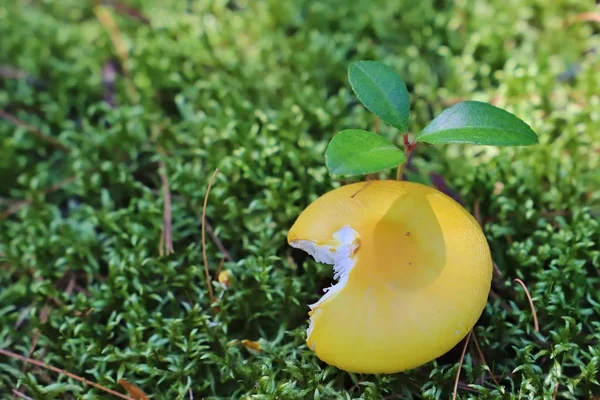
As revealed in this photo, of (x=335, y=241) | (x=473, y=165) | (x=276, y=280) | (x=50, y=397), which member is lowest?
(x=50, y=397)

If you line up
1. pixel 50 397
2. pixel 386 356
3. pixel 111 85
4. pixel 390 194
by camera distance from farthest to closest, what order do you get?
pixel 111 85, pixel 50 397, pixel 390 194, pixel 386 356

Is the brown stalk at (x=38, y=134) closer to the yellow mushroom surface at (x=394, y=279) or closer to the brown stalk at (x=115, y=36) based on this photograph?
the brown stalk at (x=115, y=36)

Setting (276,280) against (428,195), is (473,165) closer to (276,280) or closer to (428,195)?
(428,195)

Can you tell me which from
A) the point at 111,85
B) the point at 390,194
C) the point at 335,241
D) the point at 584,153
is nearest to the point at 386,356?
the point at 335,241

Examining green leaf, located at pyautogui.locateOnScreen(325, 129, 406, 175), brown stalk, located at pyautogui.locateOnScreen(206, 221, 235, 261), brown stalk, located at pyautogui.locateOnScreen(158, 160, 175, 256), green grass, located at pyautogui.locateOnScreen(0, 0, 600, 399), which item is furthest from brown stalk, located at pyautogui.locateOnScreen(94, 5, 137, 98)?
green leaf, located at pyautogui.locateOnScreen(325, 129, 406, 175)

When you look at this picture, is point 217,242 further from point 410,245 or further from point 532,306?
point 532,306

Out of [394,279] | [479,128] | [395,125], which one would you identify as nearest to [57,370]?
[394,279]
